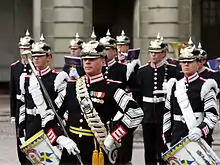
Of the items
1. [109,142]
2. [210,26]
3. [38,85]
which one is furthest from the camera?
[210,26]

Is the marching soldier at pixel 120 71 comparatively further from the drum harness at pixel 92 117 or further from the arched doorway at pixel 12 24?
the arched doorway at pixel 12 24

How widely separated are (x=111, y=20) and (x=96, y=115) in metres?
14.6

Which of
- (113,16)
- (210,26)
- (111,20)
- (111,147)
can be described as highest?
(113,16)

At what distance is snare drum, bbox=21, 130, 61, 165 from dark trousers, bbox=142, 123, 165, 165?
91.7 inches

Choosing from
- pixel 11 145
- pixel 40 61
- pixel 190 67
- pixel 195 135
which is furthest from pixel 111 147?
pixel 11 145

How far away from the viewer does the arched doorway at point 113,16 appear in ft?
67.7

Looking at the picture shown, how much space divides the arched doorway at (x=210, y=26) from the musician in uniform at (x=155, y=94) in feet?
37.2

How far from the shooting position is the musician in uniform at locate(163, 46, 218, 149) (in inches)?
282

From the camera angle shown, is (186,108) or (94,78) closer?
(94,78)

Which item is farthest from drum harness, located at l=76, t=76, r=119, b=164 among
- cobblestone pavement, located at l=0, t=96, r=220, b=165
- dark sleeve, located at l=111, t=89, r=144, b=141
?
cobblestone pavement, located at l=0, t=96, r=220, b=165

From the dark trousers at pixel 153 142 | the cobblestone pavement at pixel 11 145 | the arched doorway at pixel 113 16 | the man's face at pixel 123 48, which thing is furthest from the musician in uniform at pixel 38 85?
the arched doorway at pixel 113 16

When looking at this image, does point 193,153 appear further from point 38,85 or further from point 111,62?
point 111,62

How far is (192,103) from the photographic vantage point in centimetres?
728

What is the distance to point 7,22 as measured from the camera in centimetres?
2117
